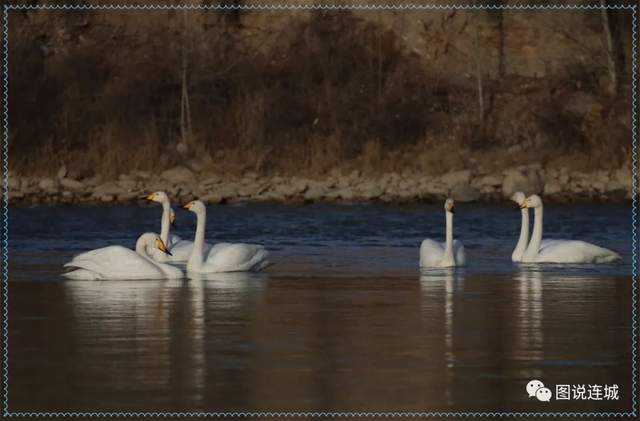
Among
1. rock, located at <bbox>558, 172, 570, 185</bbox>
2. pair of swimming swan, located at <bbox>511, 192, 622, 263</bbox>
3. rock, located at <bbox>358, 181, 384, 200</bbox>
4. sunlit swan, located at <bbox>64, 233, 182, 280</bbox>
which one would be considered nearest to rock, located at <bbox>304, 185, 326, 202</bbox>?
rock, located at <bbox>358, 181, 384, 200</bbox>

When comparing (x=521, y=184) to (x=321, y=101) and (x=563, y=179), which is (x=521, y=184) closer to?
(x=563, y=179)

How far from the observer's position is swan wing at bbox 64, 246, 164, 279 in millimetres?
19703

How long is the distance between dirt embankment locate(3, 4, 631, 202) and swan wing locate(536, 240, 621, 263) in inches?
694

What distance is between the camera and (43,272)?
69.2 feet

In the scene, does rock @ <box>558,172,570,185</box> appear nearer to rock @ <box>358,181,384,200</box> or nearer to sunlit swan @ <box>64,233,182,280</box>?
rock @ <box>358,181,384,200</box>

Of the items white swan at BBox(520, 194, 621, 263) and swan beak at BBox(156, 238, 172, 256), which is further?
white swan at BBox(520, 194, 621, 263)

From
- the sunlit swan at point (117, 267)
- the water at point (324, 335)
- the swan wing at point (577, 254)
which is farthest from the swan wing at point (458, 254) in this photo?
the sunlit swan at point (117, 267)

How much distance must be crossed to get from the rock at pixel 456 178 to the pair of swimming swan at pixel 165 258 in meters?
17.9

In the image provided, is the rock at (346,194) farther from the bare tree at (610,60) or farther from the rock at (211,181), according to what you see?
the bare tree at (610,60)

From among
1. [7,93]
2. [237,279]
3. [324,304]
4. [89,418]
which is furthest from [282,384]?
[7,93]

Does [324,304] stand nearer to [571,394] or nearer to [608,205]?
[571,394]

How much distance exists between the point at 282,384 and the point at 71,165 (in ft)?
108

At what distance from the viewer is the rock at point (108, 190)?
136ft

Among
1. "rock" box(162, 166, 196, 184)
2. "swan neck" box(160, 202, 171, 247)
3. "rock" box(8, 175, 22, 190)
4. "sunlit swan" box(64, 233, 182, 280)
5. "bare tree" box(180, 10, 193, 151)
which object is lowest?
"sunlit swan" box(64, 233, 182, 280)
